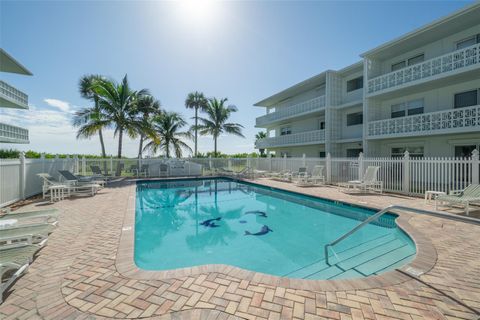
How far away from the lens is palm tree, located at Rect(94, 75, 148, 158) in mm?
17422

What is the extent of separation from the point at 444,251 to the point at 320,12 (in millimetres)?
11084

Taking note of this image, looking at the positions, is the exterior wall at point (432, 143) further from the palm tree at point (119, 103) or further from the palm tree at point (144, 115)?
the palm tree at point (119, 103)

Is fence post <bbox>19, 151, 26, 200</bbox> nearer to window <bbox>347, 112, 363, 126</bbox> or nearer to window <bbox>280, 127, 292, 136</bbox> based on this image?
window <bbox>347, 112, 363, 126</bbox>

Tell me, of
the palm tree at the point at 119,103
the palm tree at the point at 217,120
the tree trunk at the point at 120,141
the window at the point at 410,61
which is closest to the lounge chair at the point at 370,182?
the window at the point at 410,61

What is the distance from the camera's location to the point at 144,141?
23.5m

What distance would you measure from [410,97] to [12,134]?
27.4 metres

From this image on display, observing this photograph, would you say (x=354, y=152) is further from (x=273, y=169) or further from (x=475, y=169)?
(x=475, y=169)

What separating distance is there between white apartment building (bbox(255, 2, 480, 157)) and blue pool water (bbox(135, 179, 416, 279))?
27.0 ft

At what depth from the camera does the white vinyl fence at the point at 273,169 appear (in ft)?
27.2

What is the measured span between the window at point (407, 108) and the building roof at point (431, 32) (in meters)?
3.41

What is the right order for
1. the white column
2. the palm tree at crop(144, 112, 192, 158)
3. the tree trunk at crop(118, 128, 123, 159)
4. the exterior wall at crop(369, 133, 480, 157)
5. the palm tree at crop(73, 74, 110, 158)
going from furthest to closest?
the palm tree at crop(144, 112, 192, 158) < the tree trunk at crop(118, 128, 123, 159) < the palm tree at crop(73, 74, 110, 158) < the exterior wall at crop(369, 133, 480, 157) < the white column

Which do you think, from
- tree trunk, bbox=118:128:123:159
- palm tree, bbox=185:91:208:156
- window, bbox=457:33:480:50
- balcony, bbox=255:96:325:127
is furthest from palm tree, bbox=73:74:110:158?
window, bbox=457:33:480:50

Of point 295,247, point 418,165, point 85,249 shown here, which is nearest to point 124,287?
point 85,249

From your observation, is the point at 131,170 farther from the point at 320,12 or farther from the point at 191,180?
the point at 320,12
